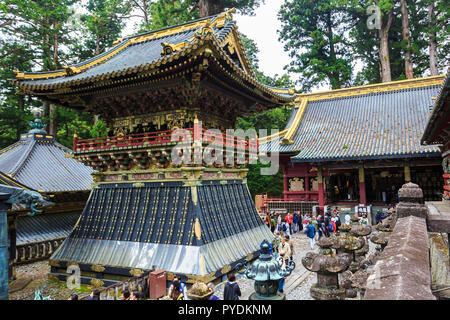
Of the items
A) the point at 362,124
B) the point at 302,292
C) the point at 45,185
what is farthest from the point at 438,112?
the point at 45,185

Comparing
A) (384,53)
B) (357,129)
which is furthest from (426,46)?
(357,129)

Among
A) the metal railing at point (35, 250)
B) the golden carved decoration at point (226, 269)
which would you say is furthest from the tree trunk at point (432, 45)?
the metal railing at point (35, 250)

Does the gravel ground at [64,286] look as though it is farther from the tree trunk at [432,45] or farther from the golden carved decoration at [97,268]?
the tree trunk at [432,45]

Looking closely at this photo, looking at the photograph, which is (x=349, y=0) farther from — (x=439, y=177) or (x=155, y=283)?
(x=155, y=283)

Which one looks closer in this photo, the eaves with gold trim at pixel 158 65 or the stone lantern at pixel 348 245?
the stone lantern at pixel 348 245

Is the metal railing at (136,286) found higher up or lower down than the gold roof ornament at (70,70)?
lower down

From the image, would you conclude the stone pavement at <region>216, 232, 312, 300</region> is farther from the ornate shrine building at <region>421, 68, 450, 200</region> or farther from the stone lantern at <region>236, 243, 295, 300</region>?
the ornate shrine building at <region>421, 68, 450, 200</region>

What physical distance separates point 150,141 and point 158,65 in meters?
3.20

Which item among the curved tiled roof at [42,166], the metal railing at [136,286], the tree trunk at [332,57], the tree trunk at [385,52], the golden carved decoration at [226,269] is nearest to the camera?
the metal railing at [136,286]

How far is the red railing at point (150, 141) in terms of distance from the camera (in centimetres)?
1195

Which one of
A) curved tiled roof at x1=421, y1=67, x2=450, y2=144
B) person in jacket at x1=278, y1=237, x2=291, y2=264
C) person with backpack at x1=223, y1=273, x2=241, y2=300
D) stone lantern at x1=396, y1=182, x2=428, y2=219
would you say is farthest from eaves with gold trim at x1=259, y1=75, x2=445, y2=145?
stone lantern at x1=396, y1=182, x2=428, y2=219

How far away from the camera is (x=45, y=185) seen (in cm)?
1642

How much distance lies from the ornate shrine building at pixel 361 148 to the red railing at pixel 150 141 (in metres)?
8.77

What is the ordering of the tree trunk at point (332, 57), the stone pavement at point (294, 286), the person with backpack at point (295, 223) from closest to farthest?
the stone pavement at point (294, 286)
the person with backpack at point (295, 223)
the tree trunk at point (332, 57)
